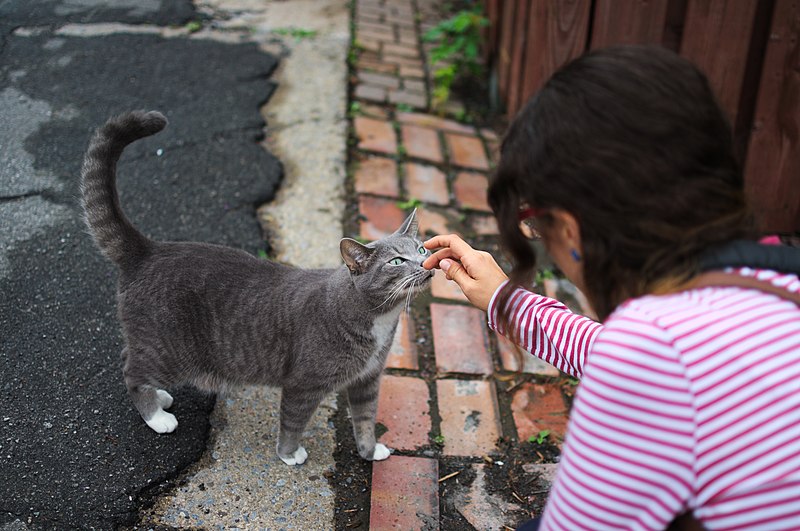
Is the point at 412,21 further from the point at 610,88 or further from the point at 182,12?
the point at 610,88

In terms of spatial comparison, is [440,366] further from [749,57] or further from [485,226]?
[749,57]

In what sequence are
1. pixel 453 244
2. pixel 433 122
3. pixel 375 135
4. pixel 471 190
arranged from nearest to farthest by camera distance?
pixel 453 244, pixel 471 190, pixel 375 135, pixel 433 122

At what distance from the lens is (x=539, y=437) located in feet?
8.59

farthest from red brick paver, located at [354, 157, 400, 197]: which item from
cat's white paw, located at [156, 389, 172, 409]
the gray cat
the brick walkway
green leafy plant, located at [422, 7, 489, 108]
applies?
cat's white paw, located at [156, 389, 172, 409]

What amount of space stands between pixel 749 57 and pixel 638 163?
2.42m

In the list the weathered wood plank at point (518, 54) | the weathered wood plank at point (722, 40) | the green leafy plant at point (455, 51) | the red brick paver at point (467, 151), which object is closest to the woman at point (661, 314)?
the weathered wood plank at point (722, 40)

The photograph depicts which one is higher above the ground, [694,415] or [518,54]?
[694,415]

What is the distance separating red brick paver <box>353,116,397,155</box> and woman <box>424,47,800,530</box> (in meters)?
2.85

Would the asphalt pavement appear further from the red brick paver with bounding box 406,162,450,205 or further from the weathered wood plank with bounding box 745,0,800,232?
the weathered wood plank with bounding box 745,0,800,232

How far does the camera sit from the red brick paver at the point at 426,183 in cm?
388

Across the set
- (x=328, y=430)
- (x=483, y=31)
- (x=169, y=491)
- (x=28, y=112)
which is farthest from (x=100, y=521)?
(x=483, y=31)

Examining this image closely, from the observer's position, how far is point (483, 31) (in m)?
5.54

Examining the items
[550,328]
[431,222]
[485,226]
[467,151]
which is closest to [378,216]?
[431,222]

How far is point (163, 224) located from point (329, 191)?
→ 2.88 ft
